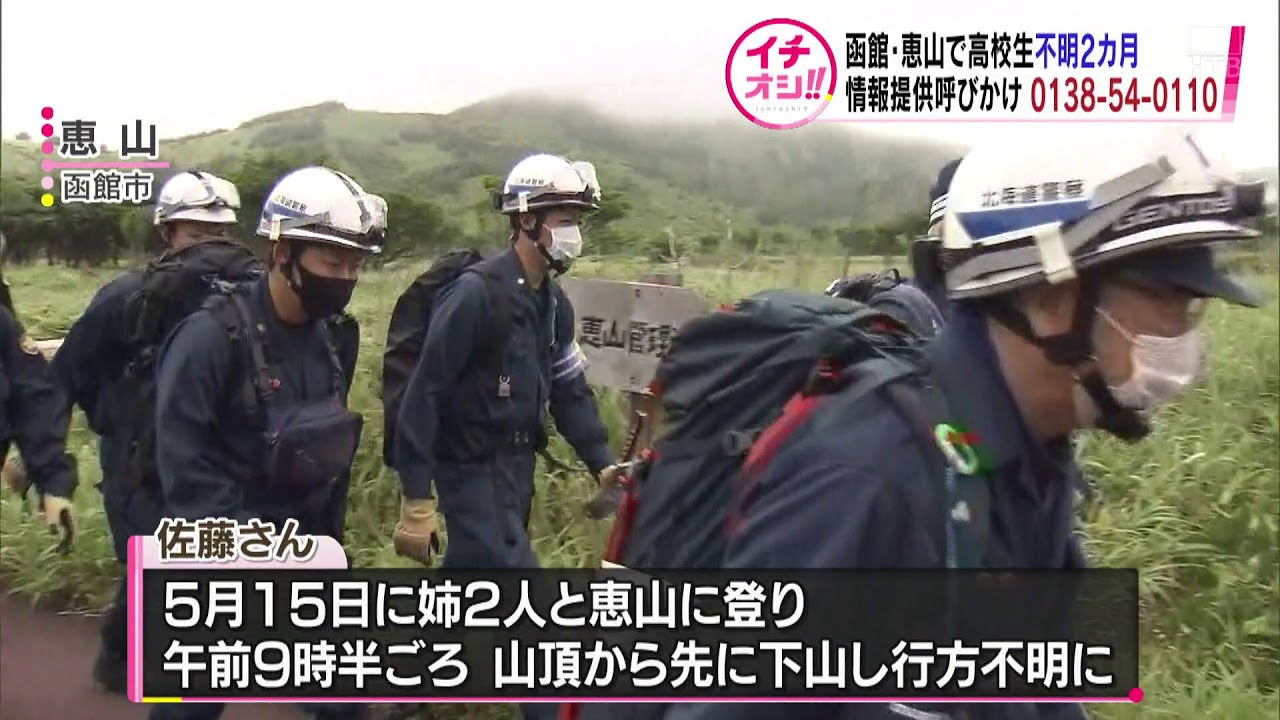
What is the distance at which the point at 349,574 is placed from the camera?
1819mm

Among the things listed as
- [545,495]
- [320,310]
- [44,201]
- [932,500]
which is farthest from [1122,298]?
[44,201]

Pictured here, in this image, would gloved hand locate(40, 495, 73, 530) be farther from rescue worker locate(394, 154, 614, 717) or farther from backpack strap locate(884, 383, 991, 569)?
backpack strap locate(884, 383, 991, 569)

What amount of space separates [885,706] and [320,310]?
3.83ft

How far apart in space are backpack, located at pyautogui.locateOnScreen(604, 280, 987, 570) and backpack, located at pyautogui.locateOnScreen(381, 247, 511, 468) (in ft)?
3.45

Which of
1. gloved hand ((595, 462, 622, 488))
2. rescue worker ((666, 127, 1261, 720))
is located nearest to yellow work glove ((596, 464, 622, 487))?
gloved hand ((595, 462, 622, 488))

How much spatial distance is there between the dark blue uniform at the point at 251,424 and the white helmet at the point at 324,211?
11cm

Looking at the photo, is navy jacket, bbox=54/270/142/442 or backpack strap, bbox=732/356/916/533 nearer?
backpack strap, bbox=732/356/916/533

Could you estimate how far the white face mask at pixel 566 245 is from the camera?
208 centimetres

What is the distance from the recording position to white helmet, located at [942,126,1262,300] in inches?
37.4

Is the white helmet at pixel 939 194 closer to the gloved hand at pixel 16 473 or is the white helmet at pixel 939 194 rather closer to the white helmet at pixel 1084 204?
the white helmet at pixel 1084 204

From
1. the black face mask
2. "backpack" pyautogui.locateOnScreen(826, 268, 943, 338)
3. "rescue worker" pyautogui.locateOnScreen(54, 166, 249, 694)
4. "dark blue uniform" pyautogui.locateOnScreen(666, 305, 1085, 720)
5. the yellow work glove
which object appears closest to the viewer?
"dark blue uniform" pyautogui.locateOnScreen(666, 305, 1085, 720)

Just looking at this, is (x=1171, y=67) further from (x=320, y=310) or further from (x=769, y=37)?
(x=320, y=310)

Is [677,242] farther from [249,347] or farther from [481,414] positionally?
[249,347]

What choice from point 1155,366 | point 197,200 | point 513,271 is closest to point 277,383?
point 197,200
